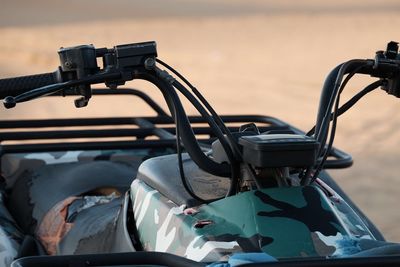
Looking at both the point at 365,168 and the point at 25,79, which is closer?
the point at 25,79

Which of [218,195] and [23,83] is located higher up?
[23,83]

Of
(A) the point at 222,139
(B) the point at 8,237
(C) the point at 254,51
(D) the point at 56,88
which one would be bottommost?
(C) the point at 254,51

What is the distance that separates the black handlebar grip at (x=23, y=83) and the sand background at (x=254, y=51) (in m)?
3.16

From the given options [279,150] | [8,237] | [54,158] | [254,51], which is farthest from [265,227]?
[254,51]

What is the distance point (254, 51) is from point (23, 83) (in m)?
7.10

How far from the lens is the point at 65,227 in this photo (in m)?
3.19

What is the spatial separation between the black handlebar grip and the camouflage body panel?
1.45ft

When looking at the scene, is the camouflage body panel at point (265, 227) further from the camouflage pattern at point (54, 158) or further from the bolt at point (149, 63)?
the camouflage pattern at point (54, 158)

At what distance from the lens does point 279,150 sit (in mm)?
2240

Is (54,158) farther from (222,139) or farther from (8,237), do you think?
(222,139)

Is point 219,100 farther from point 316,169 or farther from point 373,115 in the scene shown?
point 316,169

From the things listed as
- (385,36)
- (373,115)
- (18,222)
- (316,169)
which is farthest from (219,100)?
(316,169)

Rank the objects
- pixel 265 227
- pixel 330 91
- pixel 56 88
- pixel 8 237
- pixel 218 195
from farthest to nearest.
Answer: pixel 8 237, pixel 330 91, pixel 218 195, pixel 56 88, pixel 265 227

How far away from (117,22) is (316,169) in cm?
809
